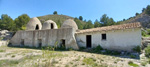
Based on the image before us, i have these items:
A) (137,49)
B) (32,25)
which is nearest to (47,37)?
(32,25)

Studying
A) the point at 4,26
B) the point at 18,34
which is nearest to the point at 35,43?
the point at 18,34

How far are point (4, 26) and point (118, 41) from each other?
39.7 meters

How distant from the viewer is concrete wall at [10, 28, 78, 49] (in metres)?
13.3

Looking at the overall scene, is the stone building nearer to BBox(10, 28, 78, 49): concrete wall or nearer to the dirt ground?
BBox(10, 28, 78, 49): concrete wall

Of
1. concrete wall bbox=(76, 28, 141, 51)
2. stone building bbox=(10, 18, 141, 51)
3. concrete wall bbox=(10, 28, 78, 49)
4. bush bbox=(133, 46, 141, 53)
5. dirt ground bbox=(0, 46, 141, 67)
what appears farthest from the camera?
concrete wall bbox=(10, 28, 78, 49)

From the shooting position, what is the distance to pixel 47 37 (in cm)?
1549

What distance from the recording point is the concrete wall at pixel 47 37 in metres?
13.3

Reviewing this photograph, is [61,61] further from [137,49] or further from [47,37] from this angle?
[47,37]

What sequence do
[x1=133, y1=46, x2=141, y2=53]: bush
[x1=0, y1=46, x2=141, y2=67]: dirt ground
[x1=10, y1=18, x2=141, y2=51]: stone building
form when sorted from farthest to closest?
[x1=10, y1=18, x2=141, y2=51]: stone building < [x1=133, y1=46, x2=141, y2=53]: bush < [x1=0, y1=46, x2=141, y2=67]: dirt ground

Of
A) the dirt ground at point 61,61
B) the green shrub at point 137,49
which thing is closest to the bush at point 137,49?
the green shrub at point 137,49

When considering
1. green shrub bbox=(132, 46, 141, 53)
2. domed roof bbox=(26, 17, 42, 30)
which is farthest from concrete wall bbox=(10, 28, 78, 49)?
green shrub bbox=(132, 46, 141, 53)

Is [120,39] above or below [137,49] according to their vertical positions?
above

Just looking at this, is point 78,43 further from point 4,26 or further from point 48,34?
point 4,26

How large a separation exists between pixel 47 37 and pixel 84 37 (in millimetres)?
6845
